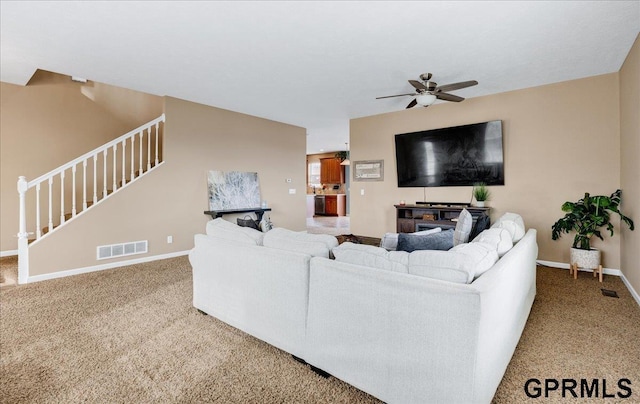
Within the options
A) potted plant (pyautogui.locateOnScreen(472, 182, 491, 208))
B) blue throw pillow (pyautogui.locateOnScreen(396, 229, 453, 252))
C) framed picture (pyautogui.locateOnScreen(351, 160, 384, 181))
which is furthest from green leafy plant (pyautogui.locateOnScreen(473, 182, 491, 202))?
blue throw pillow (pyautogui.locateOnScreen(396, 229, 453, 252))

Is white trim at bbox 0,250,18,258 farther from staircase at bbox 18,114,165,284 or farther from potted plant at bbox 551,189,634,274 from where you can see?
potted plant at bbox 551,189,634,274

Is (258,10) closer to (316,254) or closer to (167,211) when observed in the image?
(316,254)

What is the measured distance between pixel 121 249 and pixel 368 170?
14.9 feet

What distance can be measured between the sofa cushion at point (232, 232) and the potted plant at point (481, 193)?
12.9 feet

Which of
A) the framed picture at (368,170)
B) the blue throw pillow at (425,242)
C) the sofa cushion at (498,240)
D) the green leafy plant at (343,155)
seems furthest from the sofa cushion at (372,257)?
the green leafy plant at (343,155)

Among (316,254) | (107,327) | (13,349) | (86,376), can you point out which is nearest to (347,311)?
(316,254)

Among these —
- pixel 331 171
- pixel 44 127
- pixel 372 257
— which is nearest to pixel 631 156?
pixel 372 257

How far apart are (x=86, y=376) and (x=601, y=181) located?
5.70 meters

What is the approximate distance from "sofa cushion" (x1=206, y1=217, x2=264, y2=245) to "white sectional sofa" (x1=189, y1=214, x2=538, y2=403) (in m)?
0.04

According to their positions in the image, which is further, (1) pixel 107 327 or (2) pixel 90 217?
(2) pixel 90 217

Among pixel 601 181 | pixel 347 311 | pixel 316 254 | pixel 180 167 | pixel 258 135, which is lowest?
pixel 347 311

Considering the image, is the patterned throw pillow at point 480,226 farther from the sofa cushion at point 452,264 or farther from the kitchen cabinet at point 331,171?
the kitchen cabinet at point 331,171

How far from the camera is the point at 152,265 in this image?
14.4ft

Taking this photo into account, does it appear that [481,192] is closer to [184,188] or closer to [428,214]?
[428,214]
